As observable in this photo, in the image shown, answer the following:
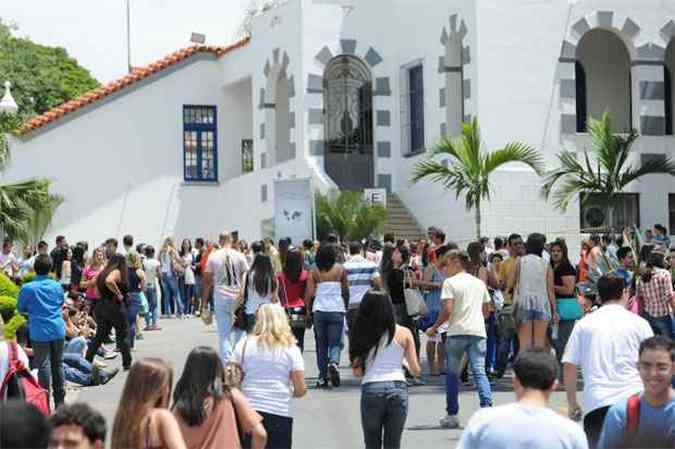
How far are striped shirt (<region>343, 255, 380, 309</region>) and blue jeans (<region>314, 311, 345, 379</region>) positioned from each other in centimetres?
66

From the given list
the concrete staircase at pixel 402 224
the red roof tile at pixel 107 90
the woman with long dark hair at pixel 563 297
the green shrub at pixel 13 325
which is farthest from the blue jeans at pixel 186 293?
the green shrub at pixel 13 325

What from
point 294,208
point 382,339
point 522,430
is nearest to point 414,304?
point 382,339

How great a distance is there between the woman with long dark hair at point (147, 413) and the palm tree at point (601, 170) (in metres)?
21.8

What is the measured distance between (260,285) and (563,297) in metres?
3.55

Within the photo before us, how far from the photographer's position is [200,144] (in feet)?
131

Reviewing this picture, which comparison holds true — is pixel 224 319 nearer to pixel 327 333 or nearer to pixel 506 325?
pixel 327 333

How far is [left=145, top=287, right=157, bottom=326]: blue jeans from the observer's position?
2912 centimetres

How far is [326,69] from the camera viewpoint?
36156 mm

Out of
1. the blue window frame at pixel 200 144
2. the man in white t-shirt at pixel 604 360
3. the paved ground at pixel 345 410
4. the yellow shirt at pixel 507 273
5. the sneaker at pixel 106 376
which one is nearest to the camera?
the man in white t-shirt at pixel 604 360

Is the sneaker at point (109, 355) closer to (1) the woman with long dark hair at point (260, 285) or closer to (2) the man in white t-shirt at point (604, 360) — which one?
(1) the woman with long dark hair at point (260, 285)

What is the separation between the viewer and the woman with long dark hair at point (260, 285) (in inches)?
699

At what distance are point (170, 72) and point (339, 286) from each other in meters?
21.9

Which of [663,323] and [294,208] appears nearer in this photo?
[663,323]

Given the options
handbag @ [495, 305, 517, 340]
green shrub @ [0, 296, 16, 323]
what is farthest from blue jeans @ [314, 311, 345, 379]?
green shrub @ [0, 296, 16, 323]
